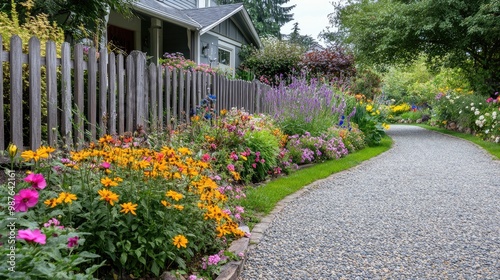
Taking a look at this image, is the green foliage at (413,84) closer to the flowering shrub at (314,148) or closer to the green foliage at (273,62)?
the green foliage at (273,62)

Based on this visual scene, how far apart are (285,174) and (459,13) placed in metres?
9.60

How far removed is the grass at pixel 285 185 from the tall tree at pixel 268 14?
2789 centimetres

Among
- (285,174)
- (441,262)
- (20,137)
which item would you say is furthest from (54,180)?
(285,174)

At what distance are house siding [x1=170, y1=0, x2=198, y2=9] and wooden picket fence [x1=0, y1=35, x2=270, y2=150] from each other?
9.75m

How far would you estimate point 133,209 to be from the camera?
77.3 inches

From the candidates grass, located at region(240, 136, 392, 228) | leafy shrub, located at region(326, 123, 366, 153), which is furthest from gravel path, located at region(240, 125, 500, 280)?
leafy shrub, located at region(326, 123, 366, 153)

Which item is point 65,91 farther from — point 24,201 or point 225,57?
point 225,57

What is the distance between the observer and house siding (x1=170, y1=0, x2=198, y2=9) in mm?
14520

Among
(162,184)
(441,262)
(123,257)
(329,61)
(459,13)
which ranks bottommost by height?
(441,262)

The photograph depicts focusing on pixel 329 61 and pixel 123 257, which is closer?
pixel 123 257

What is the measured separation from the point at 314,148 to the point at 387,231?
10.8ft

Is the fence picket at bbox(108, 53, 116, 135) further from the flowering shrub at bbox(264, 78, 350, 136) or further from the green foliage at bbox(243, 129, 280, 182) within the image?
the flowering shrub at bbox(264, 78, 350, 136)

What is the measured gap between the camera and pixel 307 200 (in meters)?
4.45

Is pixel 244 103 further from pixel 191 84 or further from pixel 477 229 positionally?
pixel 477 229
